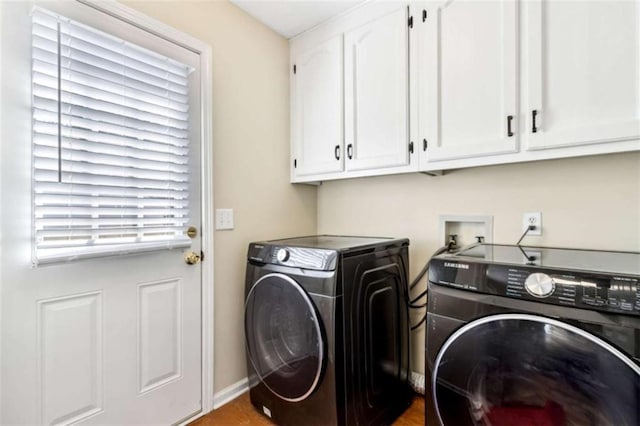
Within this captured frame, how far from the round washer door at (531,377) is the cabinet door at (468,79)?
77 cm

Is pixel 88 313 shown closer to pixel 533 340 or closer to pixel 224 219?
pixel 224 219

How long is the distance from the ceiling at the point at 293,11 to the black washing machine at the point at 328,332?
138 cm

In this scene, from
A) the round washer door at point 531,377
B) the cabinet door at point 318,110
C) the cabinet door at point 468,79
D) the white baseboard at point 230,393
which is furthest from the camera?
the cabinet door at point 318,110

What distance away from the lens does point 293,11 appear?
1864 millimetres

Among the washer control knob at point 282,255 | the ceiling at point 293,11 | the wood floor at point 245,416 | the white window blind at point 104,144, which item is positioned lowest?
the wood floor at point 245,416

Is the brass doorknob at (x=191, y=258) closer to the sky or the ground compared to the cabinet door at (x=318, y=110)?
closer to the ground

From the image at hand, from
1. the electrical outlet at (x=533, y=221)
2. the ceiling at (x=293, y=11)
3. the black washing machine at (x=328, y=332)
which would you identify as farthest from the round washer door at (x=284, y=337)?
the ceiling at (x=293, y=11)

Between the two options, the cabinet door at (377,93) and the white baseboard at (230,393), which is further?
the white baseboard at (230,393)

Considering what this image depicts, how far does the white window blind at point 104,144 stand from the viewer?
1168 millimetres

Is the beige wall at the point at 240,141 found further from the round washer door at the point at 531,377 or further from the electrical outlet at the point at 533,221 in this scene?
the electrical outlet at the point at 533,221

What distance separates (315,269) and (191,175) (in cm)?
83

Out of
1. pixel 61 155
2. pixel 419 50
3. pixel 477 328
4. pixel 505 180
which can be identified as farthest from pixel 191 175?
pixel 505 180

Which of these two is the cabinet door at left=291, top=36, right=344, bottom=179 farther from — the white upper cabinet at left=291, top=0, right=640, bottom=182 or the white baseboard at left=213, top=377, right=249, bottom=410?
the white baseboard at left=213, top=377, right=249, bottom=410

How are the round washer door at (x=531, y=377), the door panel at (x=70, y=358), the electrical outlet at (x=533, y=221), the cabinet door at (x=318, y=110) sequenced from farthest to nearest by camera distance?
1. the cabinet door at (x=318, y=110)
2. the electrical outlet at (x=533, y=221)
3. the door panel at (x=70, y=358)
4. the round washer door at (x=531, y=377)
